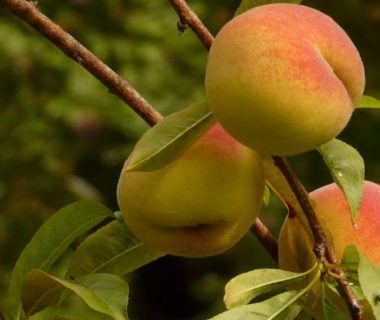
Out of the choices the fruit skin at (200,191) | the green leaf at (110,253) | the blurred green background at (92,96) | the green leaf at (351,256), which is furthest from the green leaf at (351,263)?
→ the blurred green background at (92,96)

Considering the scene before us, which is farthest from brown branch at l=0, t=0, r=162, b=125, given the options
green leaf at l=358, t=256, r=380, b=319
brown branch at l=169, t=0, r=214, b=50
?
green leaf at l=358, t=256, r=380, b=319

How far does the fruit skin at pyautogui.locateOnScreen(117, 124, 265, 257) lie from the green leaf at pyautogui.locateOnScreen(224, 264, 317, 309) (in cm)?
6

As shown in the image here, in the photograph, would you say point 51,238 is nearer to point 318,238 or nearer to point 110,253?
point 110,253

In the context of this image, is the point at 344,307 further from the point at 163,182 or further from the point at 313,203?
the point at 163,182

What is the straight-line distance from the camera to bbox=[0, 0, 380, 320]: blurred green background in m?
3.03

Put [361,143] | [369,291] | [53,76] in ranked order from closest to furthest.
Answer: [369,291] < [361,143] < [53,76]

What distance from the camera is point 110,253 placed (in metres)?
1.29

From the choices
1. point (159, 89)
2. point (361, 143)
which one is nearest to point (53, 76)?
point (159, 89)

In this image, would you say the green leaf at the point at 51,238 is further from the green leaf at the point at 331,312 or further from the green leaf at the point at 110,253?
the green leaf at the point at 331,312

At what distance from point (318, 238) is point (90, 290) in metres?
0.25

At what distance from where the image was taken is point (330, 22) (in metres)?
1.08

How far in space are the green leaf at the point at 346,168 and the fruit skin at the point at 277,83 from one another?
97 millimetres

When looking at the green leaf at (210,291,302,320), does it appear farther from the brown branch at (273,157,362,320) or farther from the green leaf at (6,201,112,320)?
the green leaf at (6,201,112,320)

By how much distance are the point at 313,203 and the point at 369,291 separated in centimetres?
17
